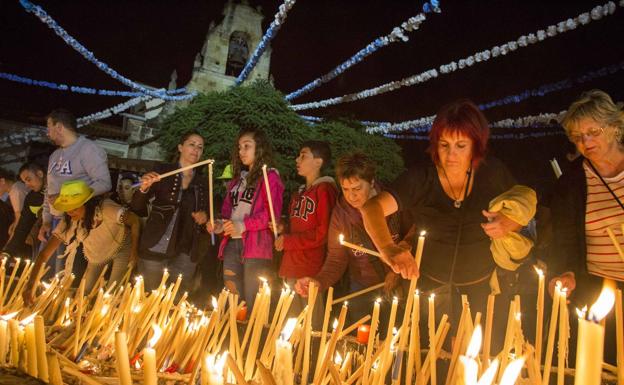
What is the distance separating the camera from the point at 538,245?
3555 millimetres

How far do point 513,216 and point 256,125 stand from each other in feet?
44.1

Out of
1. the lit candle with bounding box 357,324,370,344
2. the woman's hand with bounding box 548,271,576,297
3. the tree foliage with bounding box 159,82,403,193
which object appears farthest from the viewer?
the tree foliage with bounding box 159,82,403,193

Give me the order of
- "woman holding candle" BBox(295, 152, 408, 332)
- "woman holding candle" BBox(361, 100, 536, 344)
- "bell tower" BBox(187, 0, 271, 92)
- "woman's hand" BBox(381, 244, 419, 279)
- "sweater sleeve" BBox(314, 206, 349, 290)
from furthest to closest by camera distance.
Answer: "bell tower" BBox(187, 0, 271, 92)
"sweater sleeve" BBox(314, 206, 349, 290)
"woman holding candle" BBox(295, 152, 408, 332)
"woman holding candle" BBox(361, 100, 536, 344)
"woman's hand" BBox(381, 244, 419, 279)

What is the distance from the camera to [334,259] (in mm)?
3420

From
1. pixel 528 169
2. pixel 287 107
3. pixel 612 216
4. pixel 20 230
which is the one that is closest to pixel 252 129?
pixel 612 216

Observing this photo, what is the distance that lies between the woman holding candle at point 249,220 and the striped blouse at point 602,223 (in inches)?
84.9

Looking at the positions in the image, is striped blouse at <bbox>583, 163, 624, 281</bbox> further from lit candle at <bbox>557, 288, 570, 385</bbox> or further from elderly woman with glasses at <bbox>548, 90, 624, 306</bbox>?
lit candle at <bbox>557, 288, 570, 385</bbox>

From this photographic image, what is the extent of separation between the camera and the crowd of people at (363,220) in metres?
2.21

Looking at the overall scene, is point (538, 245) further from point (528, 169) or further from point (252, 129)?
point (528, 169)

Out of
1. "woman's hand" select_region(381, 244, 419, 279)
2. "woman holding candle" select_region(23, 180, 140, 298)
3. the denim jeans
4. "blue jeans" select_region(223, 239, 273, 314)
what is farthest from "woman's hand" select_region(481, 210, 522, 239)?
the denim jeans

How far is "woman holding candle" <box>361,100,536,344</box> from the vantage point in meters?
2.15

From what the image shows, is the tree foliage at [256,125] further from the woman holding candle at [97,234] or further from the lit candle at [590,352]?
the lit candle at [590,352]

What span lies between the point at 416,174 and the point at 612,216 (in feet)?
3.06

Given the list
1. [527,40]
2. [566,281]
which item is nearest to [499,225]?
[566,281]
